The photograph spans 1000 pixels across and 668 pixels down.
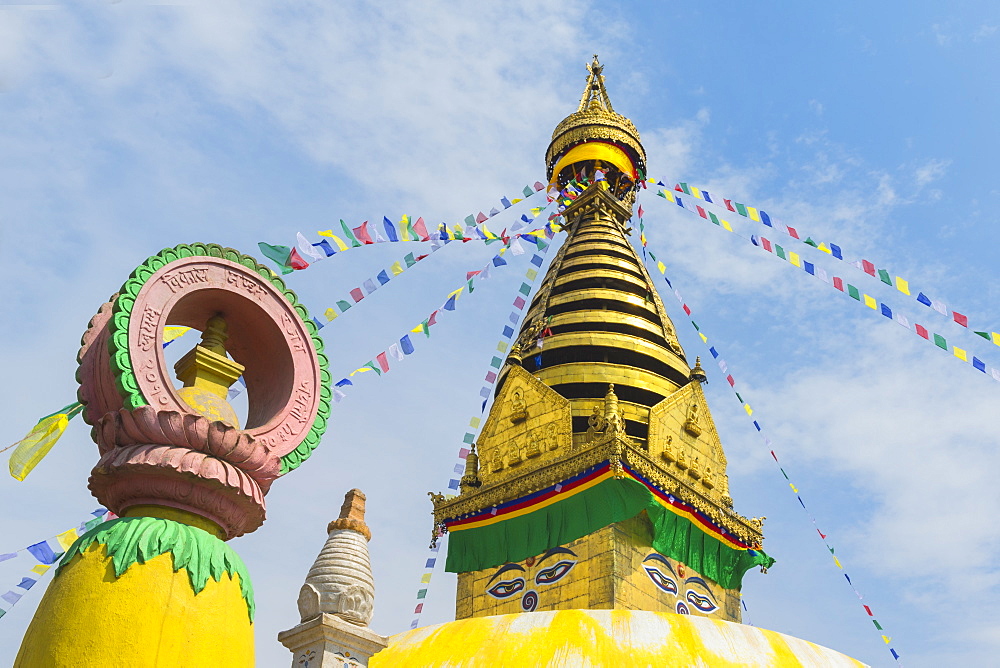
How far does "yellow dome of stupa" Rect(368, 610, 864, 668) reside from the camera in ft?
41.0

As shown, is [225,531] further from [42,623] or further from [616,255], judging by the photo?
[616,255]

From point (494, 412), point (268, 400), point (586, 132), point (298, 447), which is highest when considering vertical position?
point (586, 132)

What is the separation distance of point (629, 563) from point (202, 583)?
507 inches

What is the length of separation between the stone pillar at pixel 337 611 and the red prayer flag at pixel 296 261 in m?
3.90

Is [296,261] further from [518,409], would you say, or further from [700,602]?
[700,602]

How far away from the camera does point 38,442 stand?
845 cm

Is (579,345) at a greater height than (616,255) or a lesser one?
lesser

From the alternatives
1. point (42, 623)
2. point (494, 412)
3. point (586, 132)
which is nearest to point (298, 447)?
point (42, 623)

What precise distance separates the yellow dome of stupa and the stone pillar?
12.1ft

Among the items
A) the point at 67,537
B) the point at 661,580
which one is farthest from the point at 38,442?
the point at 661,580

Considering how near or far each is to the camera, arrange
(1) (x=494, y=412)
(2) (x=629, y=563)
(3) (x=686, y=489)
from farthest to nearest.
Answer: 1. (1) (x=494, y=412)
2. (3) (x=686, y=489)
3. (2) (x=629, y=563)

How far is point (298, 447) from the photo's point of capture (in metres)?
8.05

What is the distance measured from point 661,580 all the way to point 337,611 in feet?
37.1

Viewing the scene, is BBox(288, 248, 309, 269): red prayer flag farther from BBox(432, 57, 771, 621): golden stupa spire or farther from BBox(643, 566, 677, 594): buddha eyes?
BBox(643, 566, 677, 594): buddha eyes
